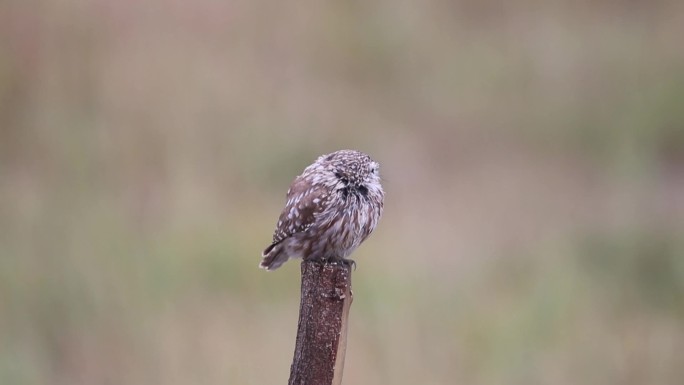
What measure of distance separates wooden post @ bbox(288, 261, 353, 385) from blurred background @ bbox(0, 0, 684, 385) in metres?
3.57

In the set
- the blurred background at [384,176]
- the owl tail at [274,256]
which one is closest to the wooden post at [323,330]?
the owl tail at [274,256]

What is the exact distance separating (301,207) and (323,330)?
141cm

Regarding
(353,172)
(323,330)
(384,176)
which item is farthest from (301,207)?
(384,176)

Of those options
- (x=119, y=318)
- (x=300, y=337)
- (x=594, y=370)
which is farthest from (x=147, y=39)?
(x=300, y=337)

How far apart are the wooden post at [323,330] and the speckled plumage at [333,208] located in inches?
49.2

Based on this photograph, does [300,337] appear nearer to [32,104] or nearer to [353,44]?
[32,104]

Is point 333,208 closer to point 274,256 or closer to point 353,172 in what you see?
point 353,172

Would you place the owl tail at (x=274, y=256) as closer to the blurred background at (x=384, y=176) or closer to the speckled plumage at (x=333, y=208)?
the speckled plumage at (x=333, y=208)

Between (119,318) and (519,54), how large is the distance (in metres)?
5.57

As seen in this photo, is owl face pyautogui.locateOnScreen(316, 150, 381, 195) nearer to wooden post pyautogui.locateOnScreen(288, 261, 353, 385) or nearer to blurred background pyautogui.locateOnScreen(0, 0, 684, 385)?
wooden post pyautogui.locateOnScreen(288, 261, 353, 385)

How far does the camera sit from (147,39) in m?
9.48

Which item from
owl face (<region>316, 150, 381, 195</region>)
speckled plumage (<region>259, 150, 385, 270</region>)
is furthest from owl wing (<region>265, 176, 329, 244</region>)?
owl face (<region>316, 150, 381, 195</region>)

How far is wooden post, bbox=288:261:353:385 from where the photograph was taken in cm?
339

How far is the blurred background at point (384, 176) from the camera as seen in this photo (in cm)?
724
